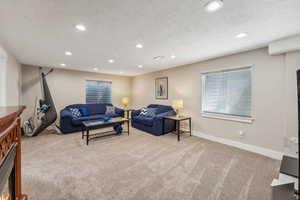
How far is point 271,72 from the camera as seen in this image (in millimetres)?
2605

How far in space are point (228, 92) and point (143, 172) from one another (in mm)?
2856

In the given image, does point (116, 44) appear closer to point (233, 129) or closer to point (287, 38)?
point (287, 38)

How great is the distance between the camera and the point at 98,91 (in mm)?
5805

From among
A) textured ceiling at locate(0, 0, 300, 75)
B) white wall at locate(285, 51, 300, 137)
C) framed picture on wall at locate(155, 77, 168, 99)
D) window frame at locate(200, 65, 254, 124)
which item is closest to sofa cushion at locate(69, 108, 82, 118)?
textured ceiling at locate(0, 0, 300, 75)

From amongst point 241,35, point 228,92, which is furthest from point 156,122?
point 241,35

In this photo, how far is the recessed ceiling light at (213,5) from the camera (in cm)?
140

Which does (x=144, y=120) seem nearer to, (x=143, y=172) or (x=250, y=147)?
(x=143, y=172)

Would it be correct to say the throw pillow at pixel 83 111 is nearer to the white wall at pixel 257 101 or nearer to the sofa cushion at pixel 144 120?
the sofa cushion at pixel 144 120

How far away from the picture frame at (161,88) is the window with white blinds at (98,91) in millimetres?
2396

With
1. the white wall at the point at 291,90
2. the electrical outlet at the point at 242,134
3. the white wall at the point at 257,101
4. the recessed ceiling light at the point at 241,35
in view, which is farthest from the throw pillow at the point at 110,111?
the white wall at the point at 291,90

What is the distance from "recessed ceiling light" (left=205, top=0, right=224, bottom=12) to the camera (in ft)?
4.60

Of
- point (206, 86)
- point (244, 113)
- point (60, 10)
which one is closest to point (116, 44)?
point (60, 10)

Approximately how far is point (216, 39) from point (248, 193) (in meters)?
2.42

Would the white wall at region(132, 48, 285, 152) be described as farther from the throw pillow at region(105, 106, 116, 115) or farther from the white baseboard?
the throw pillow at region(105, 106, 116, 115)
